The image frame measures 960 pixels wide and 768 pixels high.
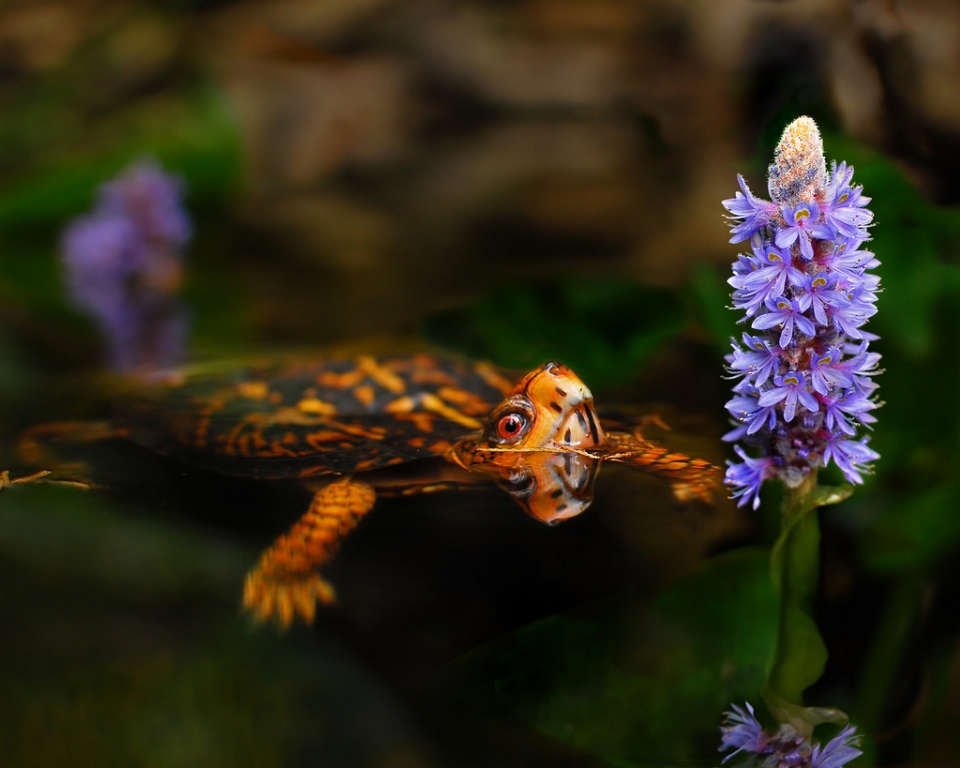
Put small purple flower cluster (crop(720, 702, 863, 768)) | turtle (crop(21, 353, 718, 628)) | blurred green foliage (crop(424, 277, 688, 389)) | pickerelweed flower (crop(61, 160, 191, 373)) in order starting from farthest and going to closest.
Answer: pickerelweed flower (crop(61, 160, 191, 373)) < blurred green foliage (crop(424, 277, 688, 389)) < turtle (crop(21, 353, 718, 628)) < small purple flower cluster (crop(720, 702, 863, 768))

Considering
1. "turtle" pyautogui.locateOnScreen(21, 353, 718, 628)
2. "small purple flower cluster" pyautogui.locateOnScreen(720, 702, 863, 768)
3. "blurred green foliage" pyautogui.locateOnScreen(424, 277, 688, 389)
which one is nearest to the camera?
"small purple flower cluster" pyautogui.locateOnScreen(720, 702, 863, 768)

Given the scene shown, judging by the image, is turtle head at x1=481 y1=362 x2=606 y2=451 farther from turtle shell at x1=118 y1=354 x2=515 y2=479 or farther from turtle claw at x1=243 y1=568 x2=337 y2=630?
turtle claw at x1=243 y1=568 x2=337 y2=630

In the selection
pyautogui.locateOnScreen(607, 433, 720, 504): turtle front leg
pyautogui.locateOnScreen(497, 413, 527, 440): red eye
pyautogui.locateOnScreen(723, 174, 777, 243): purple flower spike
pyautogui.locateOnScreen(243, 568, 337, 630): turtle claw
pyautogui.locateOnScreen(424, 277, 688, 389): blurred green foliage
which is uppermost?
pyautogui.locateOnScreen(424, 277, 688, 389): blurred green foliage

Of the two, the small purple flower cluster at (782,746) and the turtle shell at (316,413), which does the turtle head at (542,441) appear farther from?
the small purple flower cluster at (782,746)

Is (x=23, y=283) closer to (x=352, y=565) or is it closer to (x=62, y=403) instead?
(x=62, y=403)

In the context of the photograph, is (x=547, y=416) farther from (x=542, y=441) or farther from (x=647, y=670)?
(x=647, y=670)

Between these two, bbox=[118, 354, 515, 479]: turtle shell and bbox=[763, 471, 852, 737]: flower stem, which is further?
bbox=[118, 354, 515, 479]: turtle shell

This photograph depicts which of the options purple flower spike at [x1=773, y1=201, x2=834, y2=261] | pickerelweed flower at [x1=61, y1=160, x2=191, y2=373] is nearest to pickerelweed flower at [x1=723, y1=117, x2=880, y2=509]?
purple flower spike at [x1=773, y1=201, x2=834, y2=261]
